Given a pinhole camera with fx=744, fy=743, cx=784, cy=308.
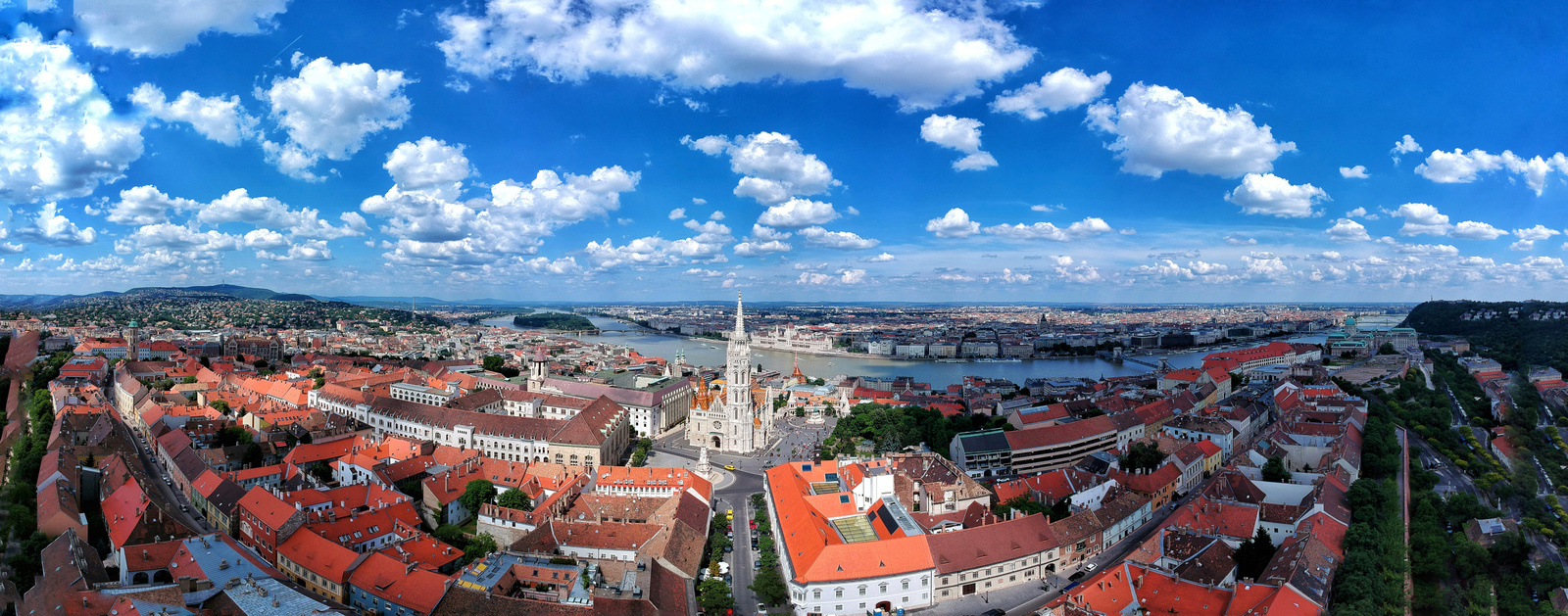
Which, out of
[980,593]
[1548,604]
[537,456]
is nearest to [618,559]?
[980,593]

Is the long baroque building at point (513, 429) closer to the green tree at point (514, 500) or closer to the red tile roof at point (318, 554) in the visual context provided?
the green tree at point (514, 500)

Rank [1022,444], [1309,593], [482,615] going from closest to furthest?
[482,615]
[1309,593]
[1022,444]

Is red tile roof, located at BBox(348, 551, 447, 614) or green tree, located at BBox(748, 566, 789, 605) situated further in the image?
green tree, located at BBox(748, 566, 789, 605)

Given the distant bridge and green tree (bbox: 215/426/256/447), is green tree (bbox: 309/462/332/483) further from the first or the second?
the distant bridge

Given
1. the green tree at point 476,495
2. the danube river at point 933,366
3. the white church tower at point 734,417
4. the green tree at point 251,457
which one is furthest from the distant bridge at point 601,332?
the green tree at point 476,495

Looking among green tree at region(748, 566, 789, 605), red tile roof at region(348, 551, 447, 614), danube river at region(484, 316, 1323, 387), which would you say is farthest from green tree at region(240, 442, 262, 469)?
danube river at region(484, 316, 1323, 387)

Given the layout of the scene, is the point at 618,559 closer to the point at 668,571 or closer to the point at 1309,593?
the point at 668,571

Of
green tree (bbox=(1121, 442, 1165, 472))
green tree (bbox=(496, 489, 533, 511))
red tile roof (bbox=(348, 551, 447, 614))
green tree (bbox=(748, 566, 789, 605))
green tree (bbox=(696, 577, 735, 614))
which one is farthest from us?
green tree (bbox=(1121, 442, 1165, 472))
